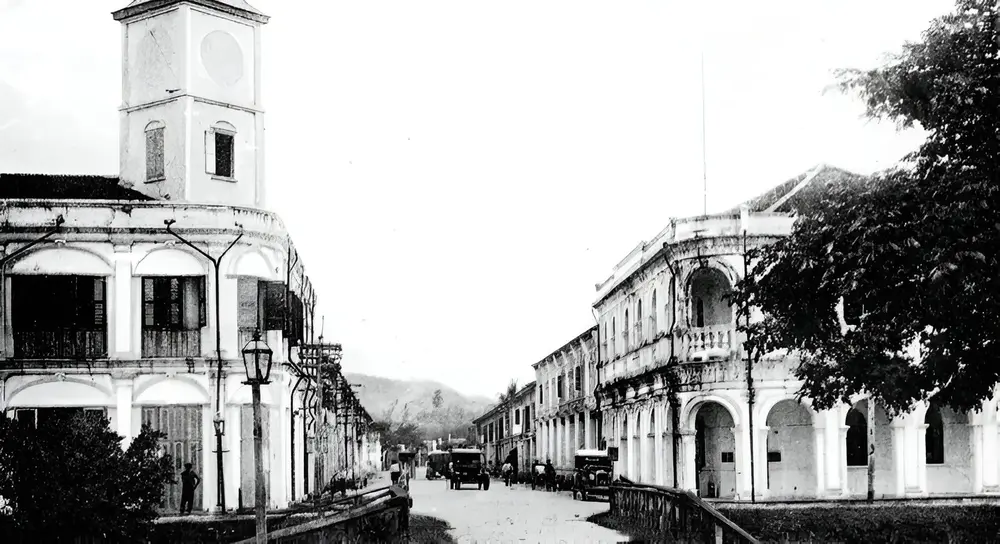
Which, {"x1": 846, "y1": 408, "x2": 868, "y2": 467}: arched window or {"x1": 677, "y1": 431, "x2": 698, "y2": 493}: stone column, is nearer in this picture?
{"x1": 677, "y1": 431, "x2": 698, "y2": 493}: stone column


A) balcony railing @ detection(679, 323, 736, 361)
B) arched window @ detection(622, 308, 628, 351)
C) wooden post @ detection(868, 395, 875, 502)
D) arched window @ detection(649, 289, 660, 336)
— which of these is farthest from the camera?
arched window @ detection(622, 308, 628, 351)

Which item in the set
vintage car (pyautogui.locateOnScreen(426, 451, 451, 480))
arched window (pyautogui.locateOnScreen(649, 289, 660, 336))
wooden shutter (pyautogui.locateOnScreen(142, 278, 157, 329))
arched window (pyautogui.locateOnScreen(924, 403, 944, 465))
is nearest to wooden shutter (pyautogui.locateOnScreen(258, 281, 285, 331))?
wooden shutter (pyautogui.locateOnScreen(142, 278, 157, 329))

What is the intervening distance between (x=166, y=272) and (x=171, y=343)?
182 centimetres

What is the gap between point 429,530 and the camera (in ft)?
79.0

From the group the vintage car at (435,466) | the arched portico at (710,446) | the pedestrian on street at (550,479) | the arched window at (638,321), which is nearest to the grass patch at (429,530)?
the arched portico at (710,446)

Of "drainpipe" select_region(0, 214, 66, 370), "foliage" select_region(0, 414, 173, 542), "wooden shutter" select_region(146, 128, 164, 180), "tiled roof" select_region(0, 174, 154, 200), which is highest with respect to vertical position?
"wooden shutter" select_region(146, 128, 164, 180)

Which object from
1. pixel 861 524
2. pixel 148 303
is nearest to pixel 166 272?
pixel 148 303

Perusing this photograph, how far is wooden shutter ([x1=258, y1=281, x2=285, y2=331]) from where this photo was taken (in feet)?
108

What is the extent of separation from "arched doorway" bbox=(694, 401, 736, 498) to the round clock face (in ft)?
53.4

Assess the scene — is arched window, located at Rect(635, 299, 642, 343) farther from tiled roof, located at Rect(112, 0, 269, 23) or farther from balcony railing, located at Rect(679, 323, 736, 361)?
tiled roof, located at Rect(112, 0, 269, 23)

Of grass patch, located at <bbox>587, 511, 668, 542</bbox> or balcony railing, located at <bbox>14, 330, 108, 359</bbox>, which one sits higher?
balcony railing, located at <bbox>14, 330, 108, 359</bbox>

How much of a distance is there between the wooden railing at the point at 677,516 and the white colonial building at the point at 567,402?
2497 cm

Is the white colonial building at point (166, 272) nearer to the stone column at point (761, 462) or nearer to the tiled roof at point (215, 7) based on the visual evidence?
the tiled roof at point (215, 7)

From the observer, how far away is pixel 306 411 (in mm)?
40312
